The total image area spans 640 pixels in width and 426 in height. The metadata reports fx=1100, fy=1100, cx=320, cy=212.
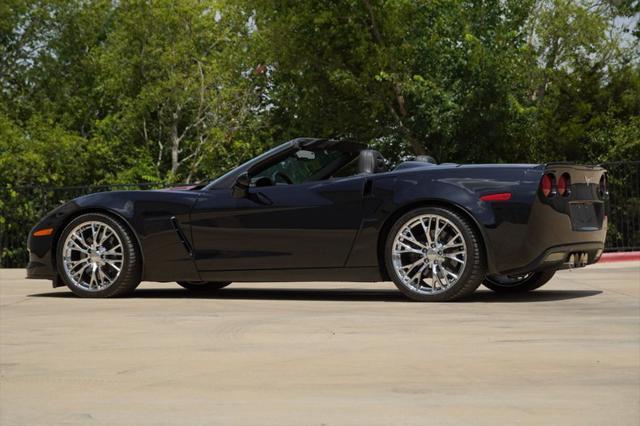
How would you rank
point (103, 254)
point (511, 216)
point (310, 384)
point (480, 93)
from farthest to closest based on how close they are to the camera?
point (480, 93), point (103, 254), point (511, 216), point (310, 384)

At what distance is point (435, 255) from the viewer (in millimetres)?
8148

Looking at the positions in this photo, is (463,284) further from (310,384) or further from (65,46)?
(65,46)

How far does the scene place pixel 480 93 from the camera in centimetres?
3303

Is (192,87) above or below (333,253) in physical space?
above

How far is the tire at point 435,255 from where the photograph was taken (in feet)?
26.4

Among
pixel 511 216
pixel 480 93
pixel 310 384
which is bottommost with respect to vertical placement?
pixel 310 384

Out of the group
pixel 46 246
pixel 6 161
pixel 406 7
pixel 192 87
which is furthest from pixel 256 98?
pixel 46 246

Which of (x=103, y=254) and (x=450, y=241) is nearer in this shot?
(x=450, y=241)

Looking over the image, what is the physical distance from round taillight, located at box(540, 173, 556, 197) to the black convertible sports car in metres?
0.01

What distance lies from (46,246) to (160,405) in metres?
5.59

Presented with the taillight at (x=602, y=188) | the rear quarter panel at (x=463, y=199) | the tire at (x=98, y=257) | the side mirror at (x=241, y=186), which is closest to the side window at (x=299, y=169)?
the side mirror at (x=241, y=186)

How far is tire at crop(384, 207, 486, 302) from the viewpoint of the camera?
8.04m

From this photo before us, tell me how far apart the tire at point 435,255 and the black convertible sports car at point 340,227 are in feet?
0.03

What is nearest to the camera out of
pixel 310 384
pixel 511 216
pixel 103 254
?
pixel 310 384
